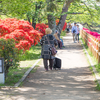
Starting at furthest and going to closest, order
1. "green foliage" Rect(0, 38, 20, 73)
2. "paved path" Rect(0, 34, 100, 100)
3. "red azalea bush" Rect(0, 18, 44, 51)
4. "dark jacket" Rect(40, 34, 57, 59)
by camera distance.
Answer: "red azalea bush" Rect(0, 18, 44, 51) → "dark jacket" Rect(40, 34, 57, 59) → "green foliage" Rect(0, 38, 20, 73) → "paved path" Rect(0, 34, 100, 100)

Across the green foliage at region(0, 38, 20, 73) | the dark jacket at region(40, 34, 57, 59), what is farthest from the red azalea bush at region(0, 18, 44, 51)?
the green foliage at region(0, 38, 20, 73)

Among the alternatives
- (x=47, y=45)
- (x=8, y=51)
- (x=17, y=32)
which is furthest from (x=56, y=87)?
(x=17, y=32)

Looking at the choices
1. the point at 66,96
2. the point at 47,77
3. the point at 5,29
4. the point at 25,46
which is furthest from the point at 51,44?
the point at 66,96

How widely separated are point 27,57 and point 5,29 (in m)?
2.81

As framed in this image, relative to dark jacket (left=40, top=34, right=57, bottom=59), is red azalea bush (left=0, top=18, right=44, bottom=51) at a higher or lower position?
higher

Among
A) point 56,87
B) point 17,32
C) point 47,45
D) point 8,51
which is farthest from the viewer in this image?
point 17,32

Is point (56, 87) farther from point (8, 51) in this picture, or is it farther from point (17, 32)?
point (17, 32)

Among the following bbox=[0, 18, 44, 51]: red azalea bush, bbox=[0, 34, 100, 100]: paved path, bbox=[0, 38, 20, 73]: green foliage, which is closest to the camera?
bbox=[0, 34, 100, 100]: paved path

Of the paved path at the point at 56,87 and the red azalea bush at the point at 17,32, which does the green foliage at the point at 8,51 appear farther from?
the red azalea bush at the point at 17,32

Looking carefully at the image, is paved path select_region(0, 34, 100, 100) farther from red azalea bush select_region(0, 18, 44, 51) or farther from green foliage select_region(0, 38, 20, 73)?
red azalea bush select_region(0, 18, 44, 51)

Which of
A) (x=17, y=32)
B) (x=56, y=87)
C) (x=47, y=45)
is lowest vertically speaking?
(x=56, y=87)

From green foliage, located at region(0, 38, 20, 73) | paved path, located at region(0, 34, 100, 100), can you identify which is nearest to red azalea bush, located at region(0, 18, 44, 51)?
paved path, located at region(0, 34, 100, 100)

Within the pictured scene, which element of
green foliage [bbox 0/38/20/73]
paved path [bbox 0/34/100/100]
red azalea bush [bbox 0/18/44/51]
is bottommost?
paved path [bbox 0/34/100/100]

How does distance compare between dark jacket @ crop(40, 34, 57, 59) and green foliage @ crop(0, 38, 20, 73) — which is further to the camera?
dark jacket @ crop(40, 34, 57, 59)
